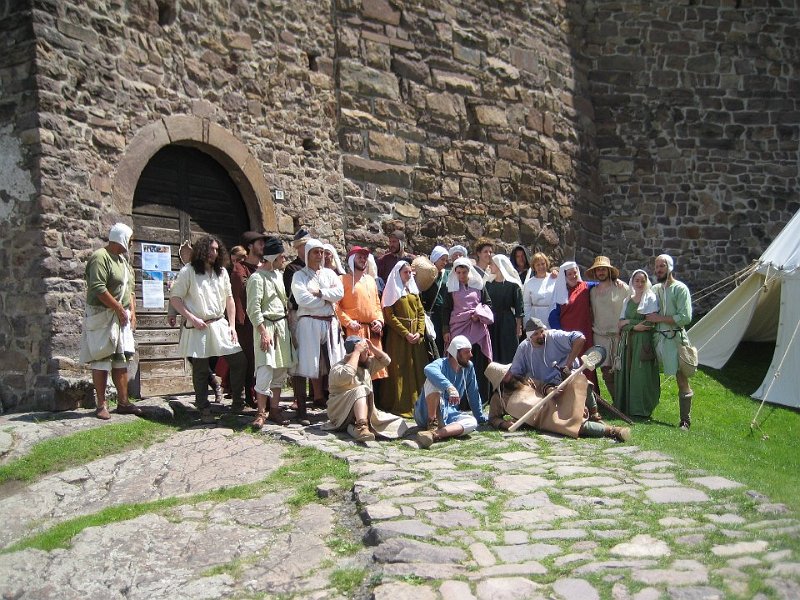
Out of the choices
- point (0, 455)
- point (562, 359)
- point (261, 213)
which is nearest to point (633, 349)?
point (562, 359)

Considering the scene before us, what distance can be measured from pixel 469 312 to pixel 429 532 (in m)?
3.24

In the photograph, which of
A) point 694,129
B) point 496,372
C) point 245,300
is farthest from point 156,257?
point 694,129

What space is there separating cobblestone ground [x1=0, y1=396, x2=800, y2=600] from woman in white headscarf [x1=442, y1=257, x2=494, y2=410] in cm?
160

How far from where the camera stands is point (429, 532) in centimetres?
420

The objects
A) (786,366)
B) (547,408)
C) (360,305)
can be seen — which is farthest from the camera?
(786,366)

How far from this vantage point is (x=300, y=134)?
8.92 m

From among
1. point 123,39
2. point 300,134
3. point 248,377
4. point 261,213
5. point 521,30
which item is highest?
point 521,30

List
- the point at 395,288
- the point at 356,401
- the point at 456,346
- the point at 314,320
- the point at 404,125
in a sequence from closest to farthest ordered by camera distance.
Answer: the point at 356,401, the point at 456,346, the point at 314,320, the point at 395,288, the point at 404,125

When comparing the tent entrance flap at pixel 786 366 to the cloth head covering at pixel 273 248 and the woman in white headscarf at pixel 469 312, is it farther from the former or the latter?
the cloth head covering at pixel 273 248

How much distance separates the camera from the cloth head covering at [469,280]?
23.8 ft

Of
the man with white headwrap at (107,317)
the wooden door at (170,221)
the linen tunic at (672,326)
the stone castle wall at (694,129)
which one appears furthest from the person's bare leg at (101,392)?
the stone castle wall at (694,129)

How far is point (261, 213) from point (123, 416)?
8.69 ft

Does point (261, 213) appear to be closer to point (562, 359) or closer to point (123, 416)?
point (123, 416)

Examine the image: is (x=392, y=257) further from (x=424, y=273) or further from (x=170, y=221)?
(x=170, y=221)
